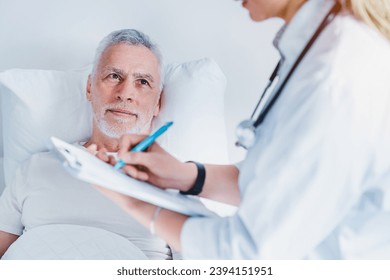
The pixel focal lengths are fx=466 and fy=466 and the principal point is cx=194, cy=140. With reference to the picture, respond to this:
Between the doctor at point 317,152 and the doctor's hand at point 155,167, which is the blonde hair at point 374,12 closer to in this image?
the doctor at point 317,152

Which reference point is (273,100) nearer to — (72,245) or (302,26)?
(302,26)

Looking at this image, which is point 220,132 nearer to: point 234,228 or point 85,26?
point 85,26

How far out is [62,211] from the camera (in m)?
1.15

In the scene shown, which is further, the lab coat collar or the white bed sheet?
the white bed sheet

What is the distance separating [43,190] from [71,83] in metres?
0.32

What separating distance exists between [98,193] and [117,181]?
0.51m

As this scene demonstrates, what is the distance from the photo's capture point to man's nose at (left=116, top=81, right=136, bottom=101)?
4.04ft

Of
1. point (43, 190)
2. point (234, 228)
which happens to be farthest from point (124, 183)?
point (43, 190)

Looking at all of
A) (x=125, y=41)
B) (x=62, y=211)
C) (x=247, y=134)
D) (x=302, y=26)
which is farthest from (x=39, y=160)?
(x=302, y=26)

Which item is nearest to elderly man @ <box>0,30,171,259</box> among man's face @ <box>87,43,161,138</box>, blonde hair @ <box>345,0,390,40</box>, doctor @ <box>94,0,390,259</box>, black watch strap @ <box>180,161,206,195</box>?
man's face @ <box>87,43,161,138</box>

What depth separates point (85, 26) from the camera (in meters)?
1.32

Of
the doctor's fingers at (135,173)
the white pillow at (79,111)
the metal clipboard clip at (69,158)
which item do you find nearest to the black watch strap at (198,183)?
the doctor's fingers at (135,173)

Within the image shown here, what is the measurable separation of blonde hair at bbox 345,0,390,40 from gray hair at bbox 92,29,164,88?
0.73 m

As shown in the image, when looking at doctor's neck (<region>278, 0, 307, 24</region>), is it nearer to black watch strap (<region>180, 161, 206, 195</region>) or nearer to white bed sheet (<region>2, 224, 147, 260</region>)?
black watch strap (<region>180, 161, 206, 195</region>)
